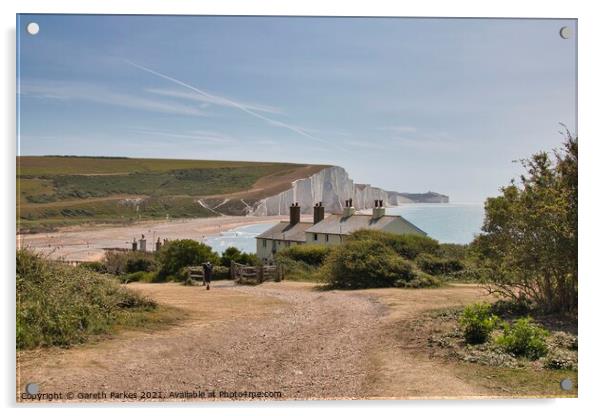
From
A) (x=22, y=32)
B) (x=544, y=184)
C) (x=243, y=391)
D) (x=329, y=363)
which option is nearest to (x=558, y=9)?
(x=544, y=184)

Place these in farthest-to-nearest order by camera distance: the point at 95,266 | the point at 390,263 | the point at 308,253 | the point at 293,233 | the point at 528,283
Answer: the point at 293,233
the point at 308,253
the point at 390,263
the point at 95,266
the point at 528,283

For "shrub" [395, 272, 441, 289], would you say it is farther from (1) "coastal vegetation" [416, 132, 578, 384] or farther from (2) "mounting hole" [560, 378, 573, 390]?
(2) "mounting hole" [560, 378, 573, 390]

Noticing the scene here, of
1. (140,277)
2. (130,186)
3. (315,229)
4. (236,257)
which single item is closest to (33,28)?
(130,186)

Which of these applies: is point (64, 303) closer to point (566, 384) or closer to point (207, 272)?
point (207, 272)

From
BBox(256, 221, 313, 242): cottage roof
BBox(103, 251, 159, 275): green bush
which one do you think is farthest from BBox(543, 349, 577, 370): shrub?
BBox(256, 221, 313, 242): cottage roof

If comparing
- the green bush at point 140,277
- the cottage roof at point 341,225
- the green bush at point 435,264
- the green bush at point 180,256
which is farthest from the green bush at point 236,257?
the green bush at point 435,264
